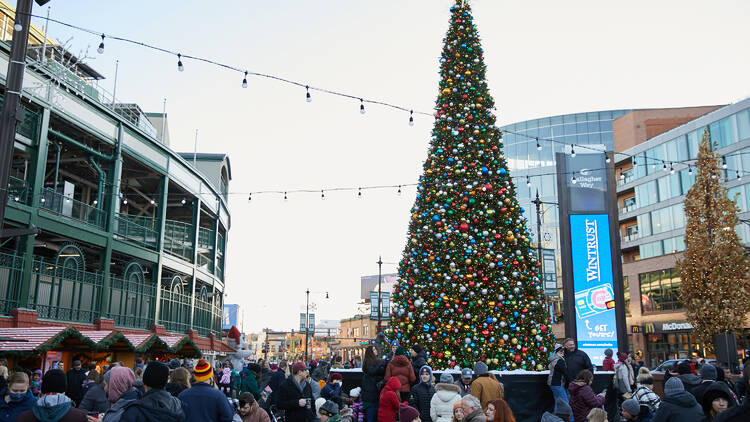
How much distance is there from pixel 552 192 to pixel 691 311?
→ 43875 millimetres

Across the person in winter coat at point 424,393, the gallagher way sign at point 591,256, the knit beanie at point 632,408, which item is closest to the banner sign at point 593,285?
the gallagher way sign at point 591,256

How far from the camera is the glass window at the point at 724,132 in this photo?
46.4 metres

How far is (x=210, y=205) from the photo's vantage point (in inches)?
1813

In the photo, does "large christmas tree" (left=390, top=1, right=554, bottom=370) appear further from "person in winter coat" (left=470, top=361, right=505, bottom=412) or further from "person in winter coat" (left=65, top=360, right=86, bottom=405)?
"person in winter coat" (left=65, top=360, right=86, bottom=405)

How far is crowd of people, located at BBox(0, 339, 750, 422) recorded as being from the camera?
19.6 ft

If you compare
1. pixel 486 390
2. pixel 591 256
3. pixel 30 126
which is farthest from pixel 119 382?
pixel 591 256

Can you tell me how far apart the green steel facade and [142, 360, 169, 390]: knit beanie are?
1442 cm

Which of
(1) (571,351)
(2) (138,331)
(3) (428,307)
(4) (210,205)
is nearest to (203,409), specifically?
(1) (571,351)

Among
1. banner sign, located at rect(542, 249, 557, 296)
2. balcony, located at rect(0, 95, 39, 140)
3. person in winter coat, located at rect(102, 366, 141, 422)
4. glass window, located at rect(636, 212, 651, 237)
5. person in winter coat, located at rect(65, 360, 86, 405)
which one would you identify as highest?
glass window, located at rect(636, 212, 651, 237)

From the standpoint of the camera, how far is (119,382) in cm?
841

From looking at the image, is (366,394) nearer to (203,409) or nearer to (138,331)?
(203,409)

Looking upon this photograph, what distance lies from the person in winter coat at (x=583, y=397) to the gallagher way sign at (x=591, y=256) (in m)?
18.4

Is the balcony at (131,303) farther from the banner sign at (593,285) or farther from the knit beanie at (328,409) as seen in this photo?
the knit beanie at (328,409)

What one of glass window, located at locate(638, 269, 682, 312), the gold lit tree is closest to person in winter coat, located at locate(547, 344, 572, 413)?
the gold lit tree
